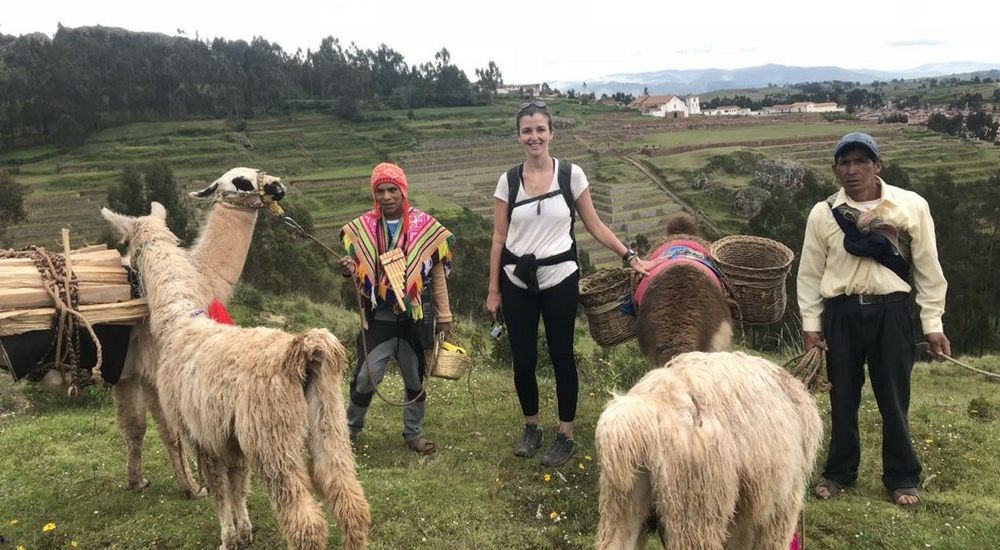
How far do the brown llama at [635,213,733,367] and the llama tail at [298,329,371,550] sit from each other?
1.79m

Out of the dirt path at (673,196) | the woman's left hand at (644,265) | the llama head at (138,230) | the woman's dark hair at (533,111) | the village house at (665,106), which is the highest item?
the village house at (665,106)

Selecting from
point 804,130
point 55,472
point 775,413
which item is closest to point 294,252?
point 55,472

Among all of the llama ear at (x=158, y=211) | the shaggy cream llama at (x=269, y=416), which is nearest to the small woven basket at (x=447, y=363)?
the shaggy cream llama at (x=269, y=416)

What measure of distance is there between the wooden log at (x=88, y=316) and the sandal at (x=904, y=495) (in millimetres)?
4773

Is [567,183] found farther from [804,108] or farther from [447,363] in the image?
[804,108]

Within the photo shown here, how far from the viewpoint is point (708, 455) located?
6.84ft

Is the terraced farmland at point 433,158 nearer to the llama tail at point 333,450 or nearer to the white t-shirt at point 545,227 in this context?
the white t-shirt at point 545,227

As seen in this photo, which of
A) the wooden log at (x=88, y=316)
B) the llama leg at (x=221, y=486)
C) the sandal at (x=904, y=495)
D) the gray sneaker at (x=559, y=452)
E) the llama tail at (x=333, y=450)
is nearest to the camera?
the llama tail at (x=333, y=450)

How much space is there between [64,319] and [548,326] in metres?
2.91

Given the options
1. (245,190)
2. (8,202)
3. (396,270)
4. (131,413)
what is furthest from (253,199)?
(8,202)

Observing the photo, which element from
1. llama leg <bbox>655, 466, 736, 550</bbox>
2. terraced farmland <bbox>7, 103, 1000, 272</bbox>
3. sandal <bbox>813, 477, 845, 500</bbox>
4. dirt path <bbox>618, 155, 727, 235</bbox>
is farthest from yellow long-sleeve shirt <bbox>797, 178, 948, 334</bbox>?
dirt path <bbox>618, 155, 727, 235</bbox>

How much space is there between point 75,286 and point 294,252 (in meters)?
20.0

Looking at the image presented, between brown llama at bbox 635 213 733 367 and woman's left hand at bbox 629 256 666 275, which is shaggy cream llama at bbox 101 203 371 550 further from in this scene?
woman's left hand at bbox 629 256 666 275

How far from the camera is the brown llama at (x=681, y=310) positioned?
3.40 m
